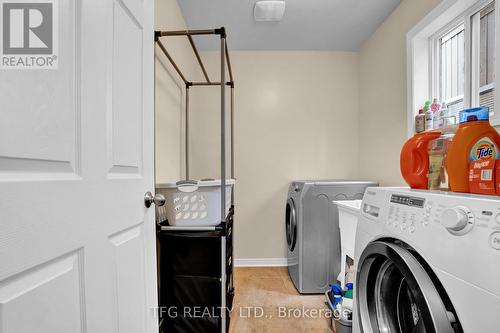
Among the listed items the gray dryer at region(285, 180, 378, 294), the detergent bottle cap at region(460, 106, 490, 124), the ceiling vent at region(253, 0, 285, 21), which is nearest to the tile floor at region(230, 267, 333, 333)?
the gray dryer at region(285, 180, 378, 294)

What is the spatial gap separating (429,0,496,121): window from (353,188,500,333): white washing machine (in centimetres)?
111

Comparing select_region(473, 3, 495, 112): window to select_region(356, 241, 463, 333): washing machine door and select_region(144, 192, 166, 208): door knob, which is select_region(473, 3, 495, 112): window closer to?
select_region(356, 241, 463, 333): washing machine door

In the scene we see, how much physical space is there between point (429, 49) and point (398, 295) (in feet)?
6.26

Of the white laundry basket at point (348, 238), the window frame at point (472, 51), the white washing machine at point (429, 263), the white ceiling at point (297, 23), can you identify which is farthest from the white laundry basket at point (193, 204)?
the window frame at point (472, 51)

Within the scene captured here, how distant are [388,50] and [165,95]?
6.59ft

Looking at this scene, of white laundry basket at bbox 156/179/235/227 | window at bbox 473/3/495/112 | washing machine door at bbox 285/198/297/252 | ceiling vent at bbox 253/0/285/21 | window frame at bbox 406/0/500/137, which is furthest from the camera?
washing machine door at bbox 285/198/297/252

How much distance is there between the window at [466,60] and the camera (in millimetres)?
1512

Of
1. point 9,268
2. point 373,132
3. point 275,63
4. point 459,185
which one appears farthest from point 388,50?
point 9,268

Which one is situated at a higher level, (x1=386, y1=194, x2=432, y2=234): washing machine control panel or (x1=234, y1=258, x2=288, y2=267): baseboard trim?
(x1=386, y1=194, x2=432, y2=234): washing machine control panel

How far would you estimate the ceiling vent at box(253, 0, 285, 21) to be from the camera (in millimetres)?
2000

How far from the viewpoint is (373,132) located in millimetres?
2572

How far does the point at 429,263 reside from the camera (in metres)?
0.73

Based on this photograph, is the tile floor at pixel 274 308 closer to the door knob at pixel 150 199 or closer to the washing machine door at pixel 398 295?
the washing machine door at pixel 398 295

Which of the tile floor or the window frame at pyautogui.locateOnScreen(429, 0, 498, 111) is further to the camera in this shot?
the tile floor
